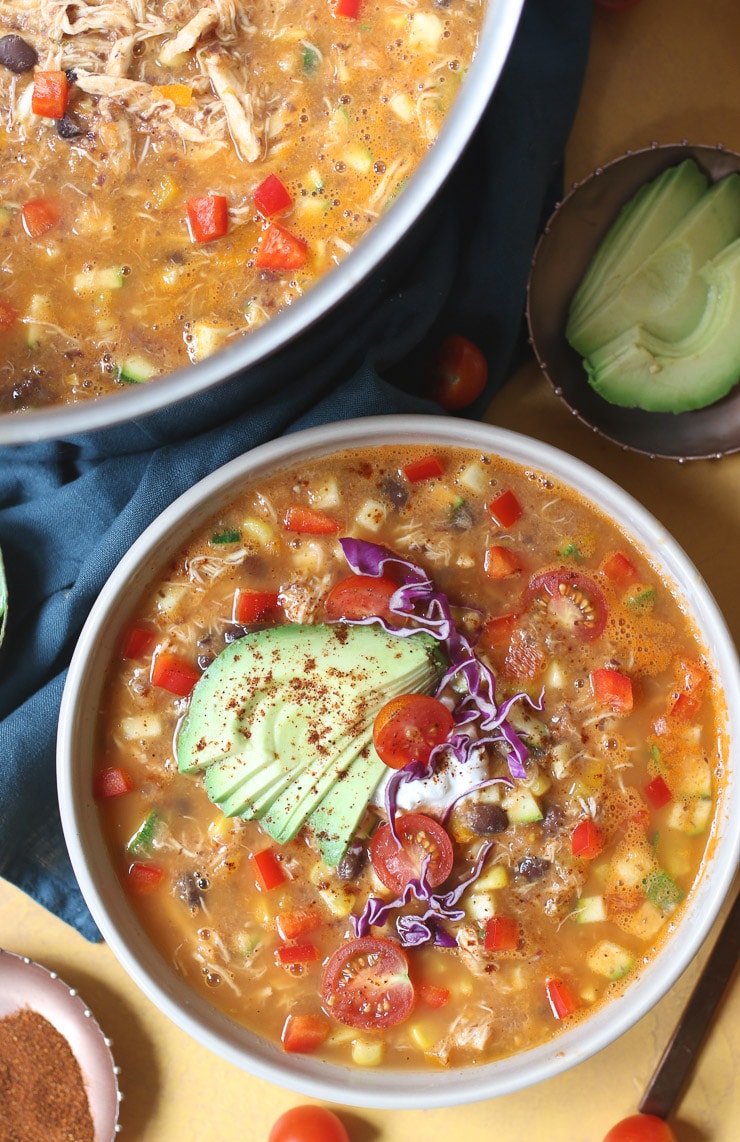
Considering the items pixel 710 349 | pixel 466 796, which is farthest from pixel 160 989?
pixel 710 349

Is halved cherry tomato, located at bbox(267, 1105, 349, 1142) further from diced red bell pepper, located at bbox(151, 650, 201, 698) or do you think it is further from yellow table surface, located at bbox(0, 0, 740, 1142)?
diced red bell pepper, located at bbox(151, 650, 201, 698)

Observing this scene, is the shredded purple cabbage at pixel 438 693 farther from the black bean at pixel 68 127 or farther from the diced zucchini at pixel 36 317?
the black bean at pixel 68 127

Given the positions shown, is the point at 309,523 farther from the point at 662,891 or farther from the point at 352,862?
the point at 662,891

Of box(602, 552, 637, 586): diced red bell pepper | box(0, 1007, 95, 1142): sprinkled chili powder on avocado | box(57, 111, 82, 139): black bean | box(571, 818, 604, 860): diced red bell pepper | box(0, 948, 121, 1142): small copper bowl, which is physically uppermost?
box(57, 111, 82, 139): black bean

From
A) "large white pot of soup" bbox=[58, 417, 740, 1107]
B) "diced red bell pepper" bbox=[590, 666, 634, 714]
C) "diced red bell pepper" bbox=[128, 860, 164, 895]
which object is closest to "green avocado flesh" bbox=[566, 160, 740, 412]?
"large white pot of soup" bbox=[58, 417, 740, 1107]

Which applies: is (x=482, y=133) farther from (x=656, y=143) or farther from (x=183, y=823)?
(x=183, y=823)

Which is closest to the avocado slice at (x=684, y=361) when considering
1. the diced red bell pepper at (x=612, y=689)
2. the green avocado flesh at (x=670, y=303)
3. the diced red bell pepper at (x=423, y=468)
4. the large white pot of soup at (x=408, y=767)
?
the green avocado flesh at (x=670, y=303)
